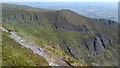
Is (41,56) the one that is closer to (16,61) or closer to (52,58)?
(52,58)

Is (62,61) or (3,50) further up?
(3,50)

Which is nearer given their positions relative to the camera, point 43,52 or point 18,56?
point 18,56

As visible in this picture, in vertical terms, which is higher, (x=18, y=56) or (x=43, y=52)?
(x=18, y=56)

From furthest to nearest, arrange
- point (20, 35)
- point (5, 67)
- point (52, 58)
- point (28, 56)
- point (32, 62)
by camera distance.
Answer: point (20, 35)
point (52, 58)
point (28, 56)
point (32, 62)
point (5, 67)

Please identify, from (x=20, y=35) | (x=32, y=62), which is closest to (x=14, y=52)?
(x=32, y=62)

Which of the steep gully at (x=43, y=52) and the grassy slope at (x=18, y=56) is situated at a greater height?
the grassy slope at (x=18, y=56)

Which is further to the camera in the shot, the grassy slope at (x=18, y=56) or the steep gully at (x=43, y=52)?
the steep gully at (x=43, y=52)

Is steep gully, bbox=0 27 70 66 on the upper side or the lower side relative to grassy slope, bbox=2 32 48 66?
lower

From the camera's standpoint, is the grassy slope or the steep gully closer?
the grassy slope
